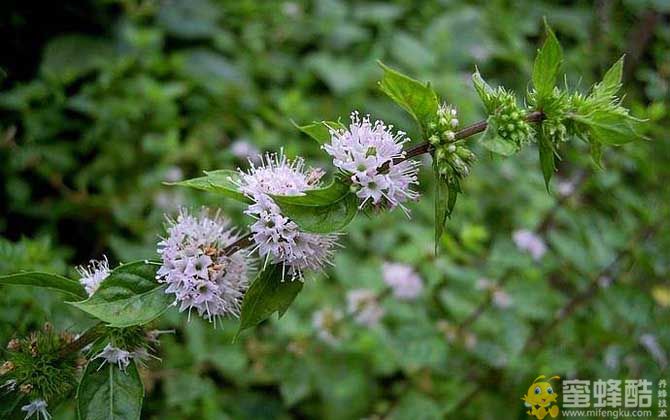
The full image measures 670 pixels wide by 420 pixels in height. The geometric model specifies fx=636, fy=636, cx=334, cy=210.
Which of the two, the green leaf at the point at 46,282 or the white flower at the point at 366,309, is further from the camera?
the white flower at the point at 366,309

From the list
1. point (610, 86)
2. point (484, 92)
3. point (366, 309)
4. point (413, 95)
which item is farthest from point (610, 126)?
point (366, 309)

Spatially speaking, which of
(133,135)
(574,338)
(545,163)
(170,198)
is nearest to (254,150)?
(170,198)

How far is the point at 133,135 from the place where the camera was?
2.63m

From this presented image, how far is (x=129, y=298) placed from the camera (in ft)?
3.67

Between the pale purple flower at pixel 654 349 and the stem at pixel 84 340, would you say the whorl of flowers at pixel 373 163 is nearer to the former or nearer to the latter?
the stem at pixel 84 340

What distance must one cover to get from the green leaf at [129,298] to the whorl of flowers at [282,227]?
0.20 metres

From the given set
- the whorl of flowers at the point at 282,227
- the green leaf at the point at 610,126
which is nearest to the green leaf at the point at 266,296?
the whorl of flowers at the point at 282,227

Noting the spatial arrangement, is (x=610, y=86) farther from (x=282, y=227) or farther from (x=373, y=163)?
(x=282, y=227)

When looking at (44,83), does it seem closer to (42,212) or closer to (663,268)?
(42,212)

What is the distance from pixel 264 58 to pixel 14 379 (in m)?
2.28

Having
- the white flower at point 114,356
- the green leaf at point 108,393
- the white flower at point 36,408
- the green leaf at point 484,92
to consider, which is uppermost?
the green leaf at point 484,92

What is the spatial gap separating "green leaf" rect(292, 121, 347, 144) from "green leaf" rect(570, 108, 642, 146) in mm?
423

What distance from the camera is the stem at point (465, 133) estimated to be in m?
1.11

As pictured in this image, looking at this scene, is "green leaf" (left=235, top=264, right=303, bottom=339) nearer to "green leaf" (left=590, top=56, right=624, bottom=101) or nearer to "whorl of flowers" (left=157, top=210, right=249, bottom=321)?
"whorl of flowers" (left=157, top=210, right=249, bottom=321)
